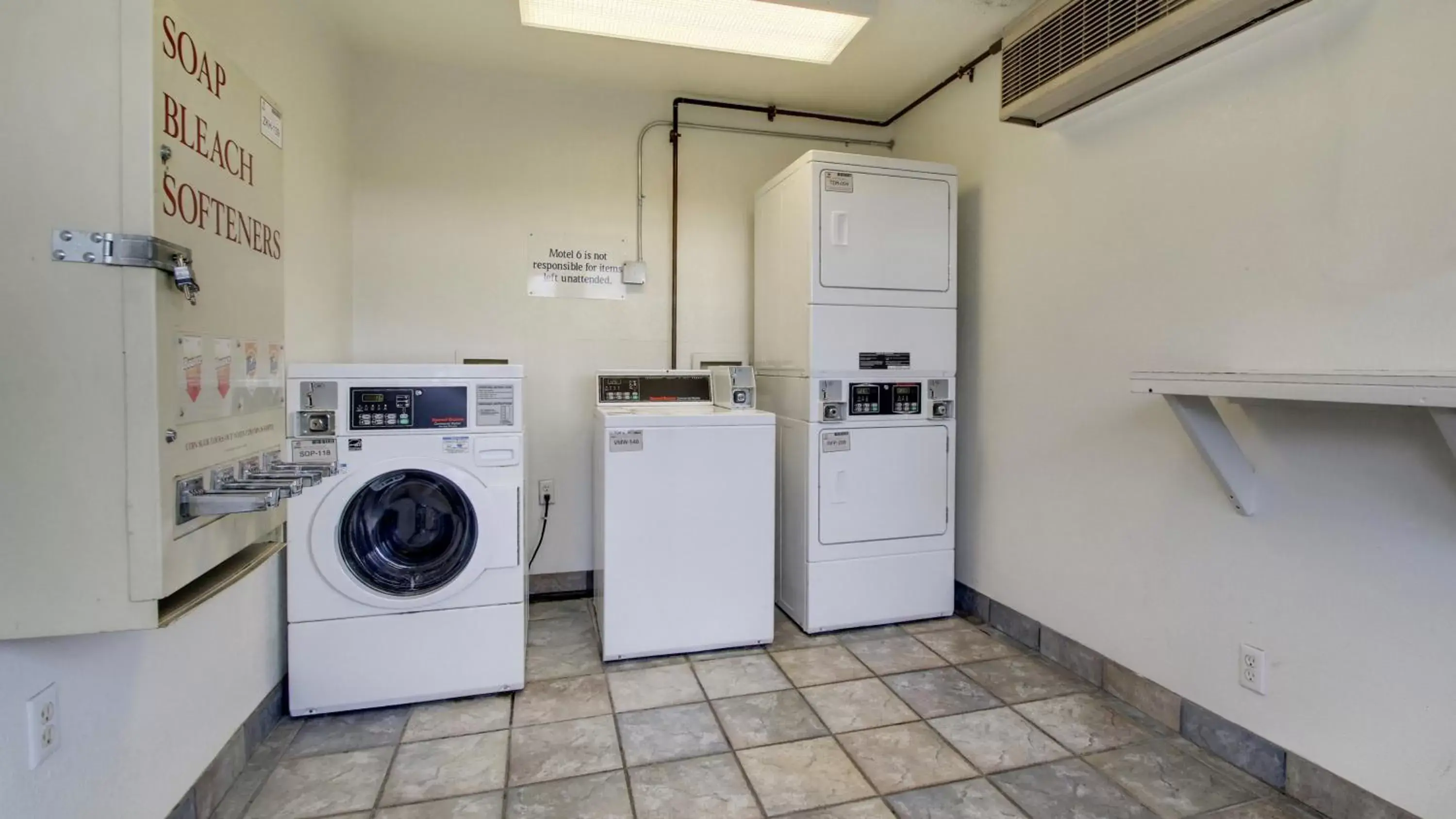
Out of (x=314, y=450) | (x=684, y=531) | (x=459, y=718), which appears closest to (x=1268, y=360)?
(x=684, y=531)

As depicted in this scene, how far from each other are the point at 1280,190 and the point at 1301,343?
40 centimetres

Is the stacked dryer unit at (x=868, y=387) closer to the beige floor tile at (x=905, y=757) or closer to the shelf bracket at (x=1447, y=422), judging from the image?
the beige floor tile at (x=905, y=757)

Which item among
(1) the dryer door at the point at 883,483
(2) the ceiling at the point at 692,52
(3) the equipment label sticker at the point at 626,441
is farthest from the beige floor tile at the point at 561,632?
(2) the ceiling at the point at 692,52

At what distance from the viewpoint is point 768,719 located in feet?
6.73

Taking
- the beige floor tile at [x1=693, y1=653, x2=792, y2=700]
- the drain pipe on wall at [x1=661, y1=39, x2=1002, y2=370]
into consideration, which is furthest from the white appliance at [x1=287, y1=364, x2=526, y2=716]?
the drain pipe on wall at [x1=661, y1=39, x2=1002, y2=370]

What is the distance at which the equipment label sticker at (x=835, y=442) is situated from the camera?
267 cm

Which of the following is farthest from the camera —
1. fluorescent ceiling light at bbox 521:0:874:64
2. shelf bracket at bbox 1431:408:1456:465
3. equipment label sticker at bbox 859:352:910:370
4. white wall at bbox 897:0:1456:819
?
equipment label sticker at bbox 859:352:910:370

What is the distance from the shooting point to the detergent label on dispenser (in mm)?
2625

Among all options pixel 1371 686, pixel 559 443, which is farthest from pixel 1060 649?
pixel 559 443

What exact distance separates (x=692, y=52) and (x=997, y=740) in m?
2.81

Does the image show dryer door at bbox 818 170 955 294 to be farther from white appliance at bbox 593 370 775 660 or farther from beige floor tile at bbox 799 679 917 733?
beige floor tile at bbox 799 679 917 733

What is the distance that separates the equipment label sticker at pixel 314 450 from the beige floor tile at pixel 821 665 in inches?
66.8

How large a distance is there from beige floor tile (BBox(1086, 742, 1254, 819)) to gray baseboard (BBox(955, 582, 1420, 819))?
3.6 inches

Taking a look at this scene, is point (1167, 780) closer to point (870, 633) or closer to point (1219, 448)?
point (1219, 448)
